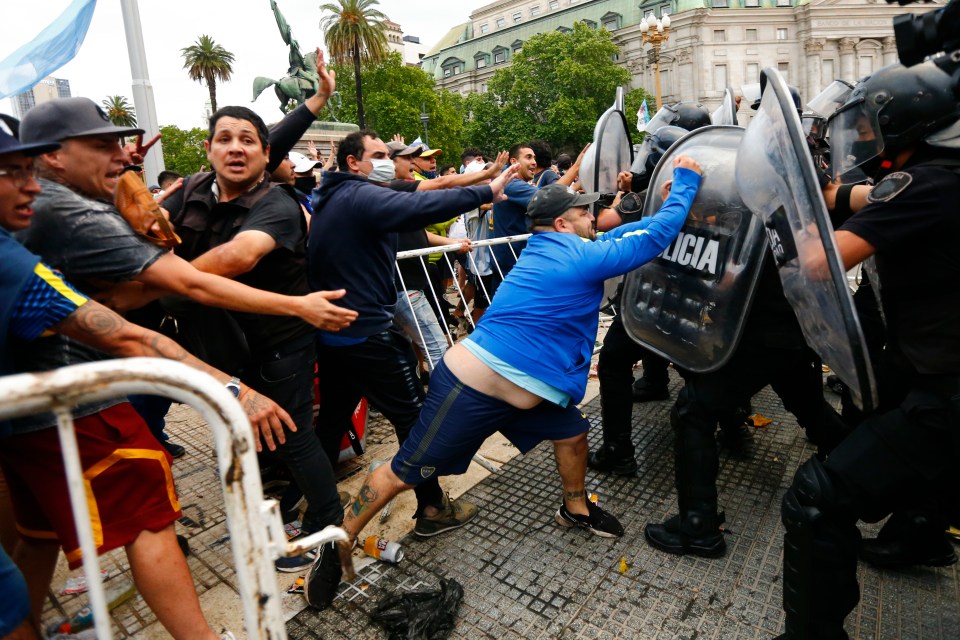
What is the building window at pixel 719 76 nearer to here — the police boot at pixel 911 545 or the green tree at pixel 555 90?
the green tree at pixel 555 90

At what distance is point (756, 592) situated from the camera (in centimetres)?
244

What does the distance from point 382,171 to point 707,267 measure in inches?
81.6

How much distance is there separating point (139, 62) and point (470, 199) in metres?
6.10

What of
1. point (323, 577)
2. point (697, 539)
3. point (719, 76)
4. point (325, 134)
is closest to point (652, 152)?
point (697, 539)

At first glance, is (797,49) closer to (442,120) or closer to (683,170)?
(442,120)

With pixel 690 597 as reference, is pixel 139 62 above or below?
above

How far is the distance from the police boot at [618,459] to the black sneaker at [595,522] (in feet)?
1.79

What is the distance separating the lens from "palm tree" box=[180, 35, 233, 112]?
135 ft

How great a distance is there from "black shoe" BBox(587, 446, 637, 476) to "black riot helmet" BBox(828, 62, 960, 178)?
2.01 m

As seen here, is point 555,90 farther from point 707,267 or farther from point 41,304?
point 41,304

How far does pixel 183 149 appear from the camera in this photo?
47.6m

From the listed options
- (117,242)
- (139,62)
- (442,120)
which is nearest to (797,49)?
(442,120)

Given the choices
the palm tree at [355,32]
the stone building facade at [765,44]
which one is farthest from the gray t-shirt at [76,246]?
the stone building facade at [765,44]

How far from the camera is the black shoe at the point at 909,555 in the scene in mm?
2508
